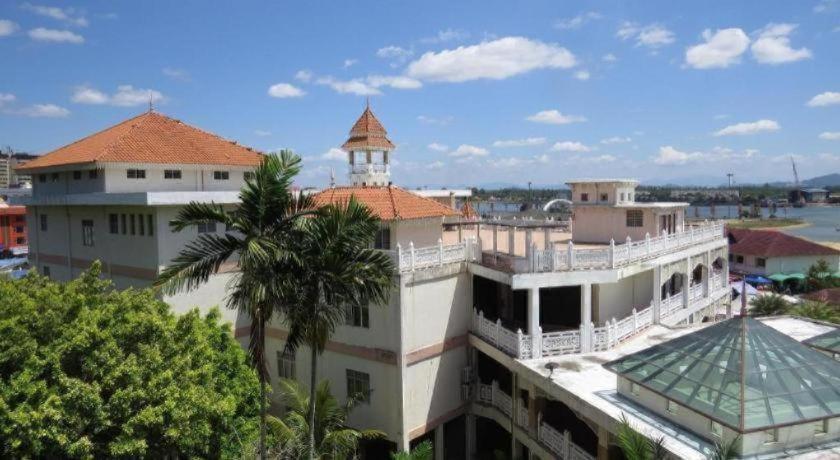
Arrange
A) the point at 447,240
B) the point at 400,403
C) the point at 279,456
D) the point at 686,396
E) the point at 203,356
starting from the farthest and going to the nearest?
the point at 447,240 → the point at 400,403 → the point at 279,456 → the point at 203,356 → the point at 686,396

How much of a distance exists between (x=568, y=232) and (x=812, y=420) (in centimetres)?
2124

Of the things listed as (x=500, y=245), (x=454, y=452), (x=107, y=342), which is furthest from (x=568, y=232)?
(x=107, y=342)

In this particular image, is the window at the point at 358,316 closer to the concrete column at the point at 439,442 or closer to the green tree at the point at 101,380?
the concrete column at the point at 439,442

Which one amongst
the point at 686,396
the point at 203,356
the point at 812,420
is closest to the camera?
the point at 812,420

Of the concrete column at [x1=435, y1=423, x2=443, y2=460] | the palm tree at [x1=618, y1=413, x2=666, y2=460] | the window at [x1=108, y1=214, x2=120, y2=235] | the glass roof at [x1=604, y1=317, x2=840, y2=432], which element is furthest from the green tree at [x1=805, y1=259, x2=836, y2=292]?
the window at [x1=108, y1=214, x2=120, y2=235]

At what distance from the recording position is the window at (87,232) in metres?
24.4

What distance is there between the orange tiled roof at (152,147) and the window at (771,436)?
21639 mm

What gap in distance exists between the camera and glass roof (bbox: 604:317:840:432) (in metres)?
10.9

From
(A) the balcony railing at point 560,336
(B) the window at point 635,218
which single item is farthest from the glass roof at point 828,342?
(B) the window at point 635,218

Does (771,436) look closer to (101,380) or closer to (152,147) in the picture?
(101,380)

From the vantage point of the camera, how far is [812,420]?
10.8 m

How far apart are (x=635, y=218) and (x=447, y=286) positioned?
10.6 m

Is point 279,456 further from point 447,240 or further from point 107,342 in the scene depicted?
point 447,240

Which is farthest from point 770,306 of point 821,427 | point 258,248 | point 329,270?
point 258,248
